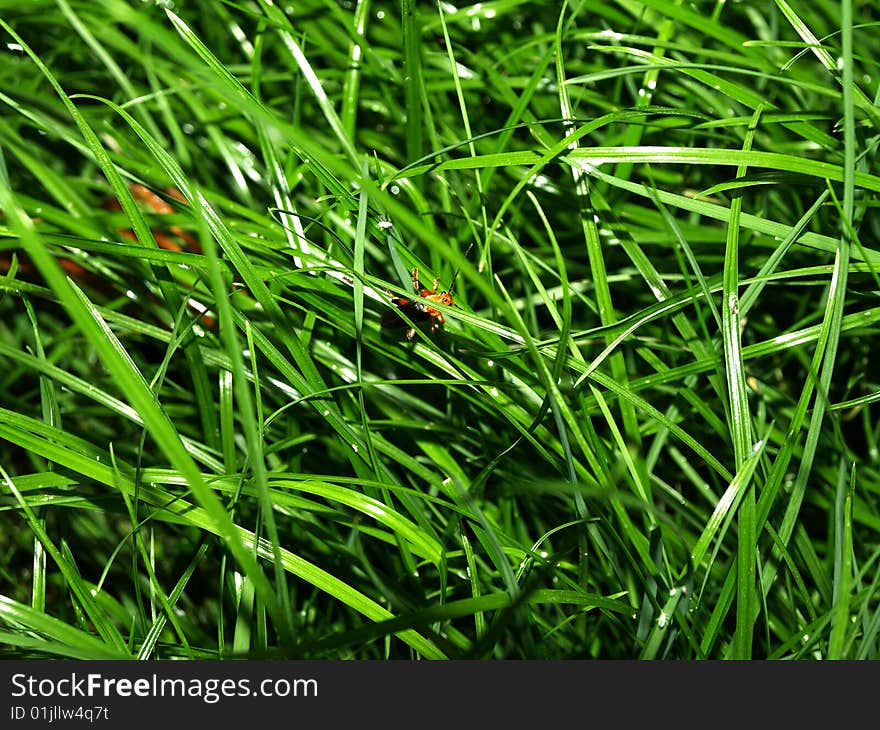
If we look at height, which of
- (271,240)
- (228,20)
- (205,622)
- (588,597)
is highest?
(228,20)

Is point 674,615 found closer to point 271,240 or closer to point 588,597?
point 588,597

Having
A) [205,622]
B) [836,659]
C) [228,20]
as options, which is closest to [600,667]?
[836,659]

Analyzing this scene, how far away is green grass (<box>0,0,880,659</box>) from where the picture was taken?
0.52 metres

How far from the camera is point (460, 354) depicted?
2.02ft

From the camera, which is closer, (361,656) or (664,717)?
(664,717)

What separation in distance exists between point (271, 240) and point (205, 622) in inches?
14.4

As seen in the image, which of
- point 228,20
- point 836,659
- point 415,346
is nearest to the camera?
point 836,659

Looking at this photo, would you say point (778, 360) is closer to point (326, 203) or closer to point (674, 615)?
point (674, 615)

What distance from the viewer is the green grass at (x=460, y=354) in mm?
519

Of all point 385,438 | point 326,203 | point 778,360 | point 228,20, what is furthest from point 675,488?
point 228,20

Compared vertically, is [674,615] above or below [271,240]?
below

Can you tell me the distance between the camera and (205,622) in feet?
2.27

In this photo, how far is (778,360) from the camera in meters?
0.67

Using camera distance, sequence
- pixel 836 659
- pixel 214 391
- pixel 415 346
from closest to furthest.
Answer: pixel 836 659
pixel 415 346
pixel 214 391
